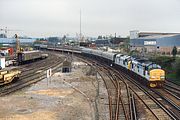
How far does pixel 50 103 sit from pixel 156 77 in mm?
13312

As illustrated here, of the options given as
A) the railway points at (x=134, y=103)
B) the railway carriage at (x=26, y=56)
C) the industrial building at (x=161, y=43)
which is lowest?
the railway points at (x=134, y=103)

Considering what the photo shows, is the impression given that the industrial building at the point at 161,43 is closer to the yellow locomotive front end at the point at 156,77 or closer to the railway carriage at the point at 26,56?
the railway carriage at the point at 26,56

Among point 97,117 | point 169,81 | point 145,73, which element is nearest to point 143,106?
point 97,117

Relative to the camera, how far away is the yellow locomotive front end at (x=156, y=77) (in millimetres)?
35000

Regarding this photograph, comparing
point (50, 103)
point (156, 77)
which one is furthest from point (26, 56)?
point (50, 103)

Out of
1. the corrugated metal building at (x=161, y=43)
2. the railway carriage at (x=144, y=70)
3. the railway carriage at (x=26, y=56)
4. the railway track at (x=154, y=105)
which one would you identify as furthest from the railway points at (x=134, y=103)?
the corrugated metal building at (x=161, y=43)

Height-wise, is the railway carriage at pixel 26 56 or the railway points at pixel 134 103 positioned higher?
the railway carriage at pixel 26 56

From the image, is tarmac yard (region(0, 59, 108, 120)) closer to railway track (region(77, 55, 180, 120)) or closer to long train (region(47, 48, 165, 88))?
railway track (region(77, 55, 180, 120))

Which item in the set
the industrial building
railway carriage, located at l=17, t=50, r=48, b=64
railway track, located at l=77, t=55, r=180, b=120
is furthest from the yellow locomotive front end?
railway carriage, located at l=17, t=50, r=48, b=64

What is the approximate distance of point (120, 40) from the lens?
170750 millimetres

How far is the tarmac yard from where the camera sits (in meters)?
22.8

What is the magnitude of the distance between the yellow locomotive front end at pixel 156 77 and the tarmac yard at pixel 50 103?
20.9 ft

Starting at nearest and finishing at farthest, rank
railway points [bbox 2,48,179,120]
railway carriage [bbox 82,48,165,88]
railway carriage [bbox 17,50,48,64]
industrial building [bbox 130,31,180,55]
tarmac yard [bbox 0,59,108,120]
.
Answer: tarmac yard [bbox 0,59,108,120] < railway points [bbox 2,48,179,120] < railway carriage [bbox 82,48,165,88] < railway carriage [bbox 17,50,48,64] < industrial building [bbox 130,31,180,55]

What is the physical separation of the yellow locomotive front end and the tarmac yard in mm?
6359
